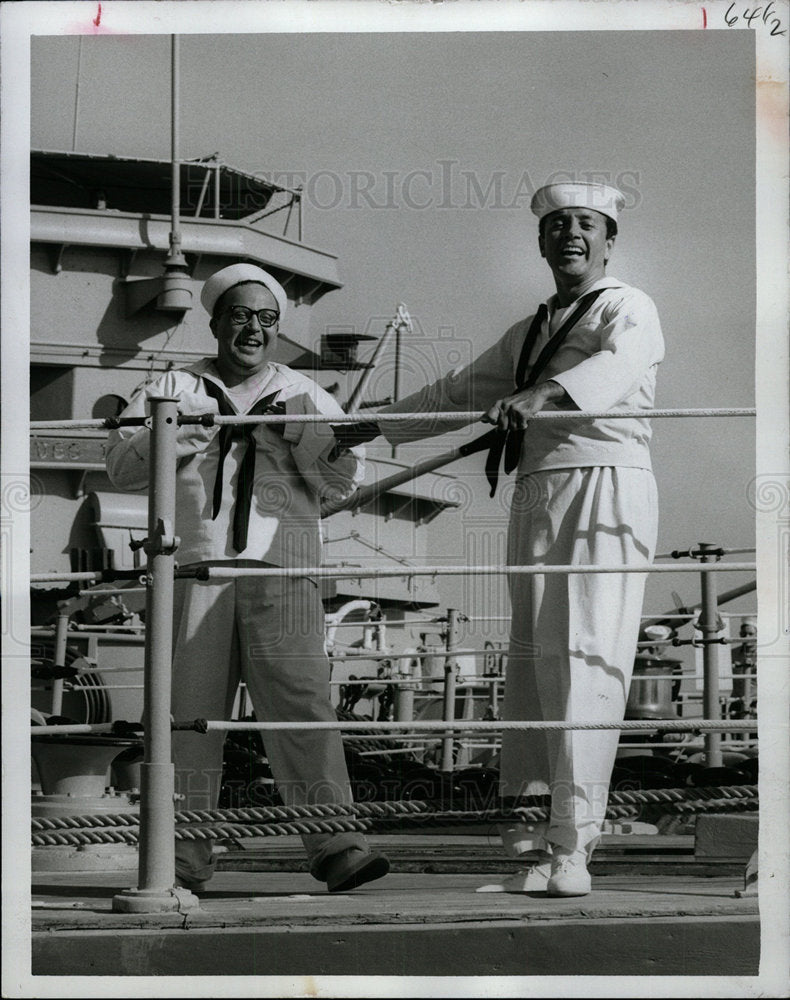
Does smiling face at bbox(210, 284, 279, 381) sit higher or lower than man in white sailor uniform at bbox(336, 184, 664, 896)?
higher

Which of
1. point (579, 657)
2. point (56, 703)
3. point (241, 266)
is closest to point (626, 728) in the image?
point (579, 657)

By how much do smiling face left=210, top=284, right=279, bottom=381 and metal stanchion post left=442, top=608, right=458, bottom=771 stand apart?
91.5 inches

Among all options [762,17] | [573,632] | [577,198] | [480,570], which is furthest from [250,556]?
[762,17]

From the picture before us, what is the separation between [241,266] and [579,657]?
1.17 meters

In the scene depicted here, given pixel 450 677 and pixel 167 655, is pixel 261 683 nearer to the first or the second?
pixel 167 655

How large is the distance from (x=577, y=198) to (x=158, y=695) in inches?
53.7

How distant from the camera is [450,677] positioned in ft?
19.0

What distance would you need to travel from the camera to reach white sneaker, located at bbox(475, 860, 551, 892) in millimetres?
2893

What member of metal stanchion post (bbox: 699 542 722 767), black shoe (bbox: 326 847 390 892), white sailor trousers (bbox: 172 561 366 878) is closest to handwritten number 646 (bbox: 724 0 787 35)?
white sailor trousers (bbox: 172 561 366 878)

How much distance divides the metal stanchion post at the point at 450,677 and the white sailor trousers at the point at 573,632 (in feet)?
7.36

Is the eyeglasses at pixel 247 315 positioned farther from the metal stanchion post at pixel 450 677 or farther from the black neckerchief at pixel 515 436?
the metal stanchion post at pixel 450 677

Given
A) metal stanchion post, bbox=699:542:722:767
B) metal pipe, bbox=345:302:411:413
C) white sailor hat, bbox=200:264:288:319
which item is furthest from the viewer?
metal pipe, bbox=345:302:411:413

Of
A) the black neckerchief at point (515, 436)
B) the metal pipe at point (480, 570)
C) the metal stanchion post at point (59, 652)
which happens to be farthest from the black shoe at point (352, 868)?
the metal stanchion post at point (59, 652)

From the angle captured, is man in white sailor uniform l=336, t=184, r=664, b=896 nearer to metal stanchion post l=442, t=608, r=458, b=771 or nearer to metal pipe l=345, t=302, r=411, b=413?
metal stanchion post l=442, t=608, r=458, b=771
